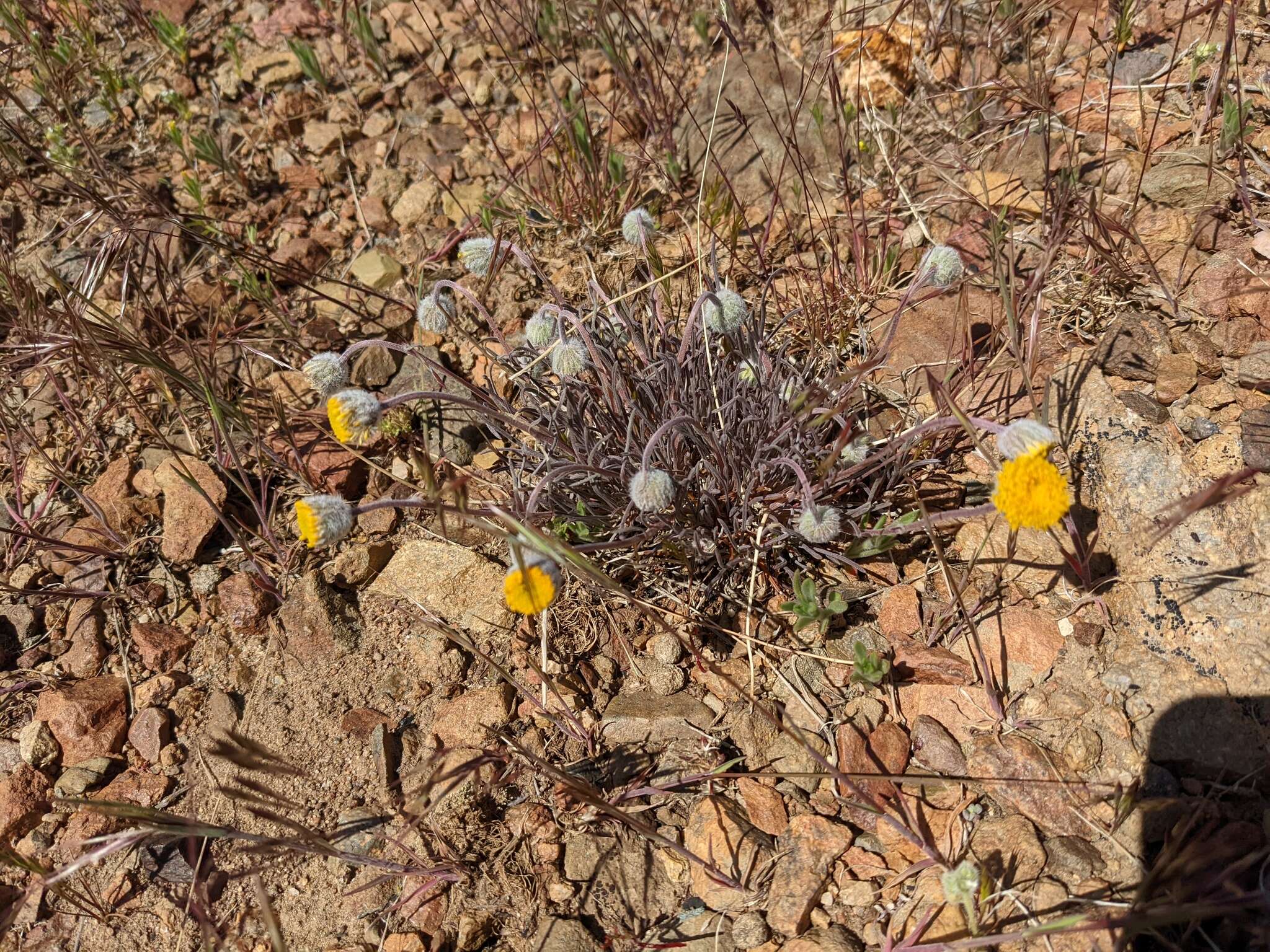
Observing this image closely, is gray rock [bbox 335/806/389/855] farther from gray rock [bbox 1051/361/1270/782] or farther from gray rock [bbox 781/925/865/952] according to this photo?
gray rock [bbox 1051/361/1270/782]

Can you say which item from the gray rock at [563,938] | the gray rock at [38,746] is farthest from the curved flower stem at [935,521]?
the gray rock at [38,746]

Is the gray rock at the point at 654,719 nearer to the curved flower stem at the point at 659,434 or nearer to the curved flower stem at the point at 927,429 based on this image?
the curved flower stem at the point at 659,434

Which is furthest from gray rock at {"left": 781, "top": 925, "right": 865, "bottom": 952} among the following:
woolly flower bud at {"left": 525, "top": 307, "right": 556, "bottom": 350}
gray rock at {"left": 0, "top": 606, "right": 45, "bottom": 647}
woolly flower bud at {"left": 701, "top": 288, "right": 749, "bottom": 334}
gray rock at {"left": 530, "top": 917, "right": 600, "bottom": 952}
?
gray rock at {"left": 0, "top": 606, "right": 45, "bottom": 647}

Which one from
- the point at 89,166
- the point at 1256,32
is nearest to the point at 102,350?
the point at 89,166

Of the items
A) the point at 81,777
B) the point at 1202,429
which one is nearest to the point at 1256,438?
the point at 1202,429

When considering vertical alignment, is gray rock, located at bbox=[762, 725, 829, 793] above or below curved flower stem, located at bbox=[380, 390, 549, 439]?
below

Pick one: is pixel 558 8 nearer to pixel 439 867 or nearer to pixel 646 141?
pixel 646 141
